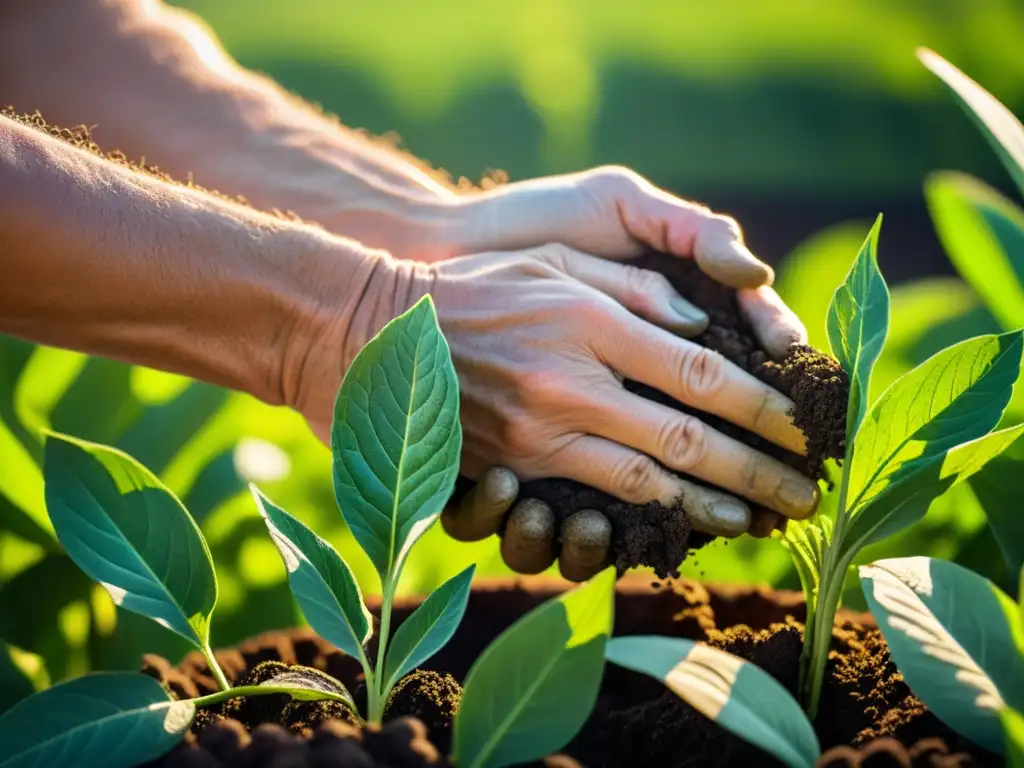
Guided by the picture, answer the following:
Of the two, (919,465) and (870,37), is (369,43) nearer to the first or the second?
(870,37)

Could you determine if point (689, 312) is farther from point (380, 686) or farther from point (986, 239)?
point (380, 686)

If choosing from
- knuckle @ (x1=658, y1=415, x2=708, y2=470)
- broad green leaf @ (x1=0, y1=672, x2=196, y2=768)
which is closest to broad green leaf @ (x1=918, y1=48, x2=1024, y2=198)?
knuckle @ (x1=658, y1=415, x2=708, y2=470)

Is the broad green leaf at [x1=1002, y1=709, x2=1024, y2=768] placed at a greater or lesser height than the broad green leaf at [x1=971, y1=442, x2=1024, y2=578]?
lesser

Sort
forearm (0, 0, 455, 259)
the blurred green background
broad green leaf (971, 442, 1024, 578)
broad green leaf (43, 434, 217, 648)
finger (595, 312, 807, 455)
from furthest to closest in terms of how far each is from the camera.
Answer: the blurred green background < forearm (0, 0, 455, 259) < finger (595, 312, 807, 455) < broad green leaf (971, 442, 1024, 578) < broad green leaf (43, 434, 217, 648)

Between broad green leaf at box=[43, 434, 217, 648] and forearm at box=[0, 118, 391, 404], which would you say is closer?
broad green leaf at box=[43, 434, 217, 648]

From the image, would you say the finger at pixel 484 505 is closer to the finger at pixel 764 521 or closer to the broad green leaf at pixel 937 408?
the finger at pixel 764 521

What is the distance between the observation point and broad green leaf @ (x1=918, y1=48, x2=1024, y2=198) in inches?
29.9

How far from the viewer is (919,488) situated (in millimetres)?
654

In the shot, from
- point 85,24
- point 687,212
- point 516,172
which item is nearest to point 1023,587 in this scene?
point 687,212

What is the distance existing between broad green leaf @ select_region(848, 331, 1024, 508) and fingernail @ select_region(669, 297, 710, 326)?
287mm

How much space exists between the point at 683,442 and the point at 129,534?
460 mm

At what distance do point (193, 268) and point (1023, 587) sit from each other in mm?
640

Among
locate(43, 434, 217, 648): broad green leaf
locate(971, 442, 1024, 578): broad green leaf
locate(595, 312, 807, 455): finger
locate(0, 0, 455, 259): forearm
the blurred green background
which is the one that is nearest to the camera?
locate(43, 434, 217, 648): broad green leaf

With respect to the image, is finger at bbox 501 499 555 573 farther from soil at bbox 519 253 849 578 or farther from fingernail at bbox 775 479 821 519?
fingernail at bbox 775 479 821 519
